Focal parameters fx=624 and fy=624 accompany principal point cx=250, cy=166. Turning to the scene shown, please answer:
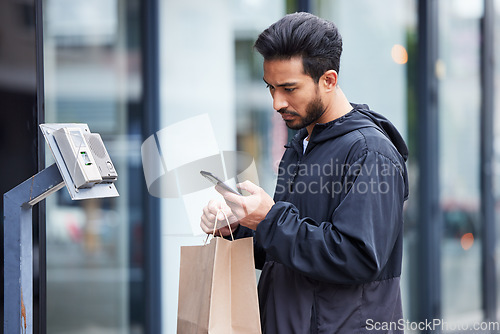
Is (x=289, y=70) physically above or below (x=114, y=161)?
above

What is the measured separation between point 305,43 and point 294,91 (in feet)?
0.48

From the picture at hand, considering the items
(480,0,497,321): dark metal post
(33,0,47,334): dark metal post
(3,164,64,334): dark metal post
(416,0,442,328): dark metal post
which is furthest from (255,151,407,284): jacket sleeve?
(480,0,497,321): dark metal post

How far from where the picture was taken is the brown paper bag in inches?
70.2

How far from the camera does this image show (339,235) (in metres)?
1.73

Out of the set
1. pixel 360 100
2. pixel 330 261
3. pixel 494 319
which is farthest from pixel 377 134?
pixel 494 319

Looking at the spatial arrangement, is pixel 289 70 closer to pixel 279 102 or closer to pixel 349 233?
pixel 279 102

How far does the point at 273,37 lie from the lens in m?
1.91

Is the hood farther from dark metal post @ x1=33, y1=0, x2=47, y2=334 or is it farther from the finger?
dark metal post @ x1=33, y1=0, x2=47, y2=334

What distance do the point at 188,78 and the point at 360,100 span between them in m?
1.52

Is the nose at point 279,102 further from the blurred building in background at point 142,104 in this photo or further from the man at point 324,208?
the blurred building in background at point 142,104

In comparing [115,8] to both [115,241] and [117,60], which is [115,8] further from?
[115,241]

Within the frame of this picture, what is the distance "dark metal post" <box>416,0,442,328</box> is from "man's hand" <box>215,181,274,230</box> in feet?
12.4

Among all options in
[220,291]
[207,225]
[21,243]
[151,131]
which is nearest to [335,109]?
[207,225]

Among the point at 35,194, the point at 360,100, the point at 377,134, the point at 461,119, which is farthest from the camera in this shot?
the point at 461,119
